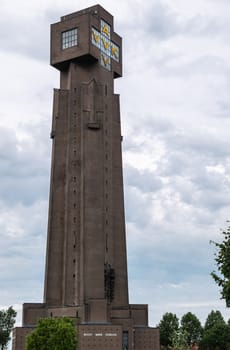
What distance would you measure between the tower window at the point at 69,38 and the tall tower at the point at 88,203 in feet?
0.62

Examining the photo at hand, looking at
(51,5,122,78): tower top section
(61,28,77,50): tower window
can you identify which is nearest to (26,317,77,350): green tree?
(51,5,122,78): tower top section

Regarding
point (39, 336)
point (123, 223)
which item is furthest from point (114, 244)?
point (39, 336)

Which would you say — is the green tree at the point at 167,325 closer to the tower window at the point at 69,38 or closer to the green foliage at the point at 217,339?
the green foliage at the point at 217,339

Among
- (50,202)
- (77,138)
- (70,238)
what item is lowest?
(70,238)

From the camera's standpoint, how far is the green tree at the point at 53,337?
242 feet

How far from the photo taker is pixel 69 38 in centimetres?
11619

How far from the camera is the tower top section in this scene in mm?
113625

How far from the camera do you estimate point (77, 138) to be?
110625 millimetres

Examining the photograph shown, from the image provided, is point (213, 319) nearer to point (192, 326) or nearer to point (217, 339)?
point (192, 326)

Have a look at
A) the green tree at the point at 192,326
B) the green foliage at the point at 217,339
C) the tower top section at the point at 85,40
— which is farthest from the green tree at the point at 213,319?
the tower top section at the point at 85,40

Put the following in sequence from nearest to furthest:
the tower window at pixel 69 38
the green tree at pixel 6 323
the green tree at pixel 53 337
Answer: the green tree at pixel 53 337, the tower window at pixel 69 38, the green tree at pixel 6 323

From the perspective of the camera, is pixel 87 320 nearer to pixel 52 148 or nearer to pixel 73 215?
pixel 73 215

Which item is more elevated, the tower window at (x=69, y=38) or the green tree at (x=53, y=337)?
the tower window at (x=69, y=38)

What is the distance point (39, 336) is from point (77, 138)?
44471mm
